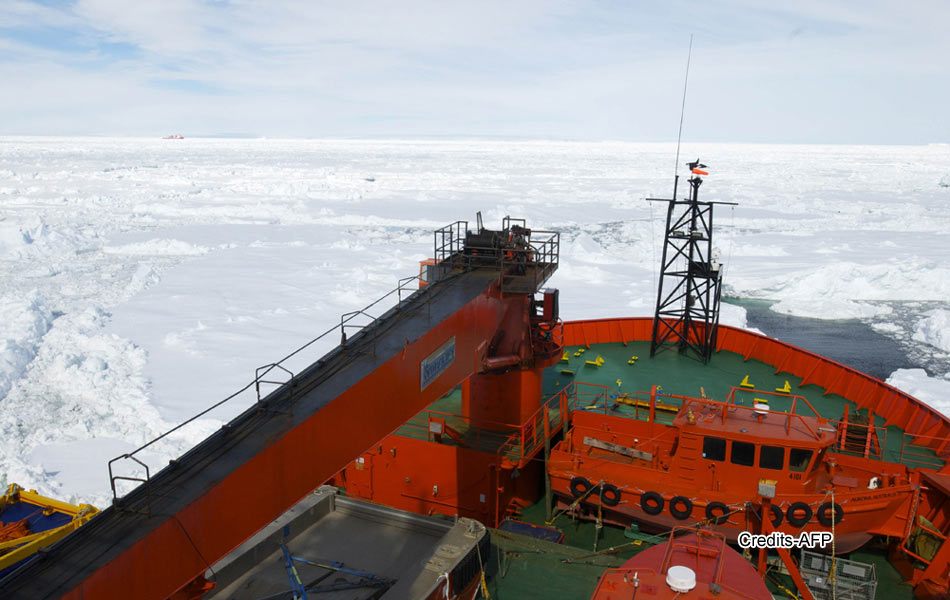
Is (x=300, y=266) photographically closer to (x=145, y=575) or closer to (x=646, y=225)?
(x=646, y=225)

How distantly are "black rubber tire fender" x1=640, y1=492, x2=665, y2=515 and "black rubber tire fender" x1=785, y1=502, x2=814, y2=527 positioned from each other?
6.40 ft

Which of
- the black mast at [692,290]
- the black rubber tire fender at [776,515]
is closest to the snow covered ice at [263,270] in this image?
the black mast at [692,290]

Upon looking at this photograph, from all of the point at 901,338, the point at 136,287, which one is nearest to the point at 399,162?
the point at 136,287

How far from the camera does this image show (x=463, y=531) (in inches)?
310

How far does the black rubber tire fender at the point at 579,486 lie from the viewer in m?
11.5

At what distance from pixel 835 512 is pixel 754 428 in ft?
5.58

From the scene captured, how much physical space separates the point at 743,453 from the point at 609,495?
2350 millimetres

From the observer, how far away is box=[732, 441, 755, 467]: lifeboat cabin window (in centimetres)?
1062

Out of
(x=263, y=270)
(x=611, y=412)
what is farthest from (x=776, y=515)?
(x=263, y=270)

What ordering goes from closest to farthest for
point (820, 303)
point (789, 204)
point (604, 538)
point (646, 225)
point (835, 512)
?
point (835, 512)
point (604, 538)
point (820, 303)
point (646, 225)
point (789, 204)

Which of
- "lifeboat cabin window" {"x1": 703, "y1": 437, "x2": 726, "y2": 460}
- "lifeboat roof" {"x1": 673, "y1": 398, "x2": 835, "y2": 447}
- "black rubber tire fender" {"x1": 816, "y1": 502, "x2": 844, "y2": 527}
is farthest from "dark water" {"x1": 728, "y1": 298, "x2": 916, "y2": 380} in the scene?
"lifeboat cabin window" {"x1": 703, "y1": 437, "x2": 726, "y2": 460}

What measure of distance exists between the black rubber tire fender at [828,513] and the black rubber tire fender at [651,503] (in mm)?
2404

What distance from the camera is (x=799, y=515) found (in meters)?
10.3

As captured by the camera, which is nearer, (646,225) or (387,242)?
(387,242)
